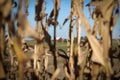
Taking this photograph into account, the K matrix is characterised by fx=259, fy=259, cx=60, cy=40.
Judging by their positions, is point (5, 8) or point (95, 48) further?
point (95, 48)

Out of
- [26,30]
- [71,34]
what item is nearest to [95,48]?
[26,30]

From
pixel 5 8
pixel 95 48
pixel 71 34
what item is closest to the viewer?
pixel 5 8

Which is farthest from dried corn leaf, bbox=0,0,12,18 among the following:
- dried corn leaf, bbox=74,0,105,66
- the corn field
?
dried corn leaf, bbox=74,0,105,66

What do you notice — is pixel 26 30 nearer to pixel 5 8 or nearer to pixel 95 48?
pixel 5 8

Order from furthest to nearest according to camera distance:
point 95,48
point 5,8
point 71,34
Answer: point 71,34 < point 95,48 < point 5,8

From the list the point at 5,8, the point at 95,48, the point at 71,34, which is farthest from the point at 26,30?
the point at 71,34

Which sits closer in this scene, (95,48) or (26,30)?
(26,30)

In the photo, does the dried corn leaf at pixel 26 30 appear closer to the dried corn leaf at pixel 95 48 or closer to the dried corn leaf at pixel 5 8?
the dried corn leaf at pixel 5 8

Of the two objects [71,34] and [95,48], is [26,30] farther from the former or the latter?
[71,34]

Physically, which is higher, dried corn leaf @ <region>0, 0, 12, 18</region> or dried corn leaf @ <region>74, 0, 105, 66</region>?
dried corn leaf @ <region>0, 0, 12, 18</region>

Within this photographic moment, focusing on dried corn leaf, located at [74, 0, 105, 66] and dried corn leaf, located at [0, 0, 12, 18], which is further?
dried corn leaf, located at [74, 0, 105, 66]

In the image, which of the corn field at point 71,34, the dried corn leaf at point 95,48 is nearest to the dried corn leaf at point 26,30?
the corn field at point 71,34

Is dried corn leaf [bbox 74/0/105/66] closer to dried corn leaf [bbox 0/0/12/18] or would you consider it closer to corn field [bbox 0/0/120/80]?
corn field [bbox 0/0/120/80]

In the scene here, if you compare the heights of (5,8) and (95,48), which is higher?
(5,8)
